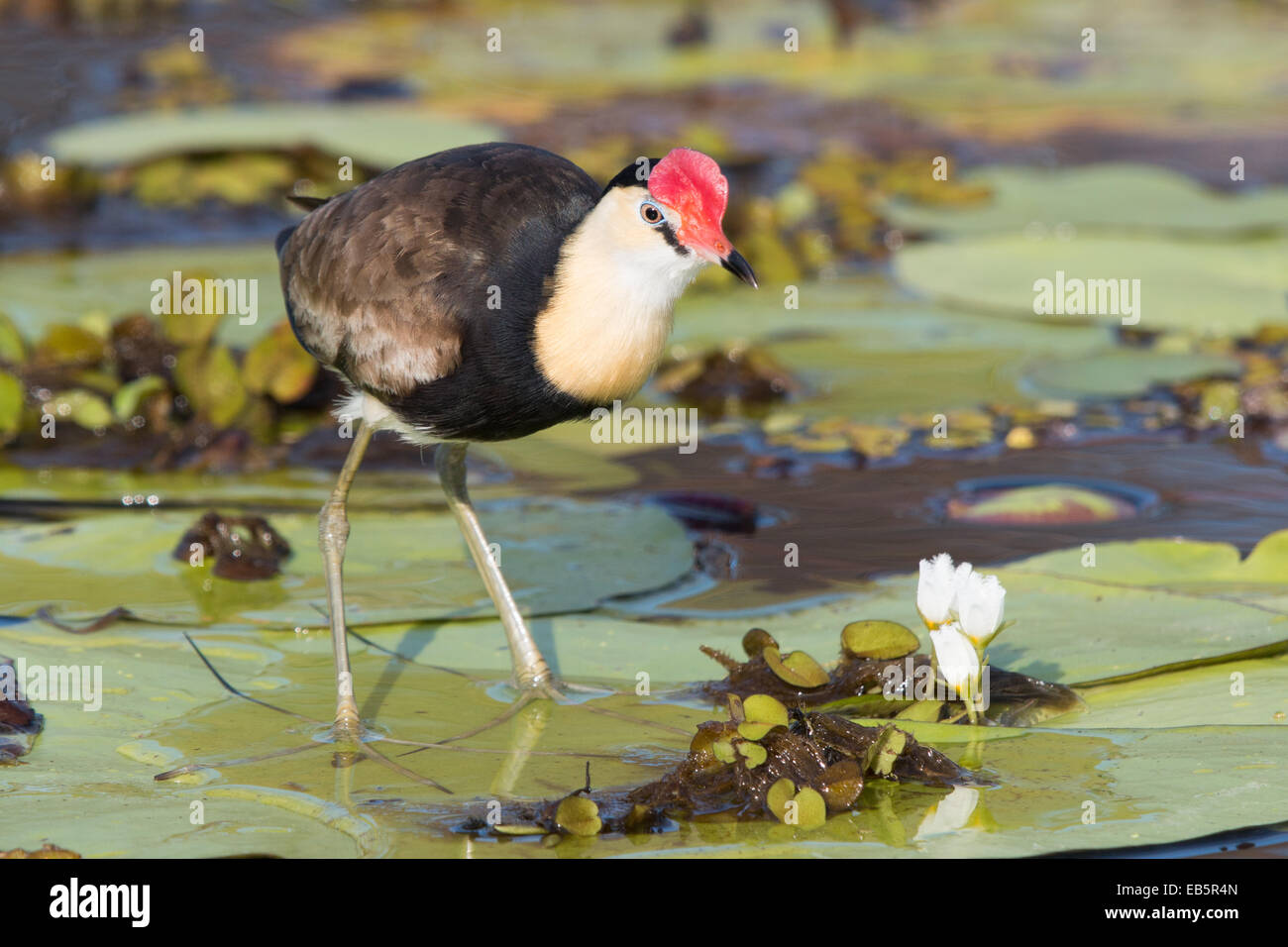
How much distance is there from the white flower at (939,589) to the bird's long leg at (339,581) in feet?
4.35

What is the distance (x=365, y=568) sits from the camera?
4.91 metres

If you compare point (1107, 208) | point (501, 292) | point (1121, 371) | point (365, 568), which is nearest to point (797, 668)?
point (501, 292)

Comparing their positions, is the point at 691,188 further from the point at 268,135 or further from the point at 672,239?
the point at 268,135

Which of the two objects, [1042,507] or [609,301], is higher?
[609,301]

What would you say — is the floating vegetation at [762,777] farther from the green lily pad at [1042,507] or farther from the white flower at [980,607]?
the green lily pad at [1042,507]

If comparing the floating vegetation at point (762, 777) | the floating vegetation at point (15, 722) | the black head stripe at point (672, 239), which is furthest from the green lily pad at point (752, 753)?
the floating vegetation at point (15, 722)

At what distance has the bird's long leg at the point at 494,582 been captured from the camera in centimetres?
420

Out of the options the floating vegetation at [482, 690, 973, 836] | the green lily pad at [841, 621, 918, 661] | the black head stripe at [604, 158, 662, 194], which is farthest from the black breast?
the floating vegetation at [482, 690, 973, 836]

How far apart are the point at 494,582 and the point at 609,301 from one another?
0.97 m

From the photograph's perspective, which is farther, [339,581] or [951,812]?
[339,581]

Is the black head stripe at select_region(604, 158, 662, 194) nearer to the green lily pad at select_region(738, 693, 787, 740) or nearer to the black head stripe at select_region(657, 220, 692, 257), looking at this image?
the black head stripe at select_region(657, 220, 692, 257)

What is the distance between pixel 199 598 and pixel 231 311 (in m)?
2.86

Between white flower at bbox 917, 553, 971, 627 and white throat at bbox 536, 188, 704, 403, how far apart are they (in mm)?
822

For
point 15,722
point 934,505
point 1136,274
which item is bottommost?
point 15,722
